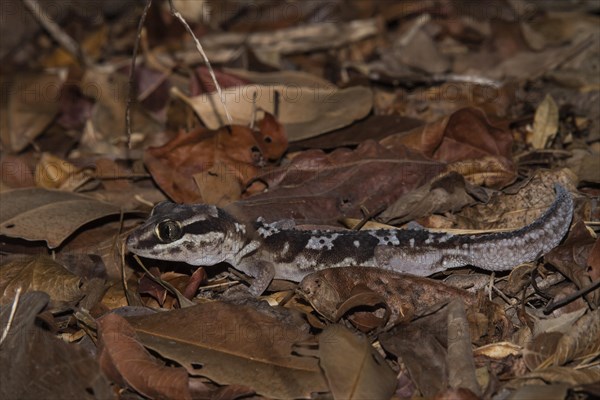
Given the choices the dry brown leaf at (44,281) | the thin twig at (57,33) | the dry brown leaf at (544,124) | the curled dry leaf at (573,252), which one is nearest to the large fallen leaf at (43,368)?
the dry brown leaf at (44,281)

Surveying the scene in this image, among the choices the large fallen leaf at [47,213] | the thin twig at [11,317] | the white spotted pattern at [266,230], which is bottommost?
the white spotted pattern at [266,230]

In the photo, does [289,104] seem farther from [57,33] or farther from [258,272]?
[57,33]

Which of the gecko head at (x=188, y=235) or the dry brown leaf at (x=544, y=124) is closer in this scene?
the gecko head at (x=188, y=235)

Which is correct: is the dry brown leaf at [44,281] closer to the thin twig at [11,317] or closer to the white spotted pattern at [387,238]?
the thin twig at [11,317]

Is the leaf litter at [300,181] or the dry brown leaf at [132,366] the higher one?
the dry brown leaf at [132,366]

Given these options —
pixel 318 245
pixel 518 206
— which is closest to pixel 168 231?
pixel 318 245

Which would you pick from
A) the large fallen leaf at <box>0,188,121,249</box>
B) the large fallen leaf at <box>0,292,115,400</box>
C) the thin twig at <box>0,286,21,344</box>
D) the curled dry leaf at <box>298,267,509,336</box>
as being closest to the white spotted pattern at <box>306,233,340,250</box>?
the curled dry leaf at <box>298,267,509,336</box>
